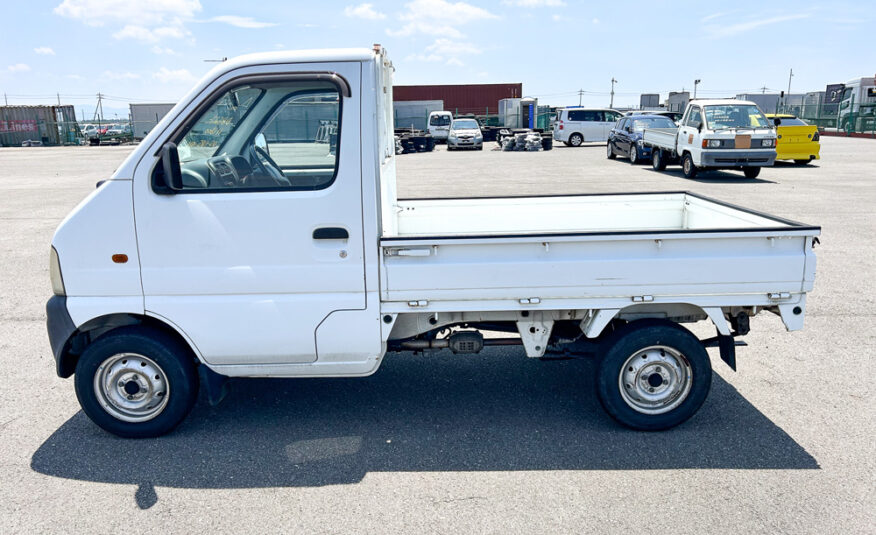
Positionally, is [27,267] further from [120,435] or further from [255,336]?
[255,336]

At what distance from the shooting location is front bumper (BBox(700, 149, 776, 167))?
1825cm

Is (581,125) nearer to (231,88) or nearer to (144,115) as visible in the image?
(144,115)

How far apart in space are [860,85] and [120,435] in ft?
143

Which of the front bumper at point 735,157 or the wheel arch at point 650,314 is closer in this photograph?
the wheel arch at point 650,314

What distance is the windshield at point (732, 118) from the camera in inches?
728

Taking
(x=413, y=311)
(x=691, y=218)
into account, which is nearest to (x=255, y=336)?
(x=413, y=311)

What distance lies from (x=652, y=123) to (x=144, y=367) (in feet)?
76.9

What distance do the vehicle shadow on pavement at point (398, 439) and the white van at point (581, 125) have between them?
33862mm

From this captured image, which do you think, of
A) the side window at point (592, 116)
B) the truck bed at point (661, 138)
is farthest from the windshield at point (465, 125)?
the truck bed at point (661, 138)

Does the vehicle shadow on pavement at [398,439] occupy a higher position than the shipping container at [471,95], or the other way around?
the shipping container at [471,95]

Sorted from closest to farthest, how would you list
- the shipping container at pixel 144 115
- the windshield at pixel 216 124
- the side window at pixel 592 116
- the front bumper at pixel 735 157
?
the windshield at pixel 216 124
the front bumper at pixel 735 157
the side window at pixel 592 116
the shipping container at pixel 144 115

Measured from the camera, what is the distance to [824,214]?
1255cm

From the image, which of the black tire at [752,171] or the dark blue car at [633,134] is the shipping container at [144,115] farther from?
the black tire at [752,171]

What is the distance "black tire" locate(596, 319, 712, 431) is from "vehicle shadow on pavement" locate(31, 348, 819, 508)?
0.13m
